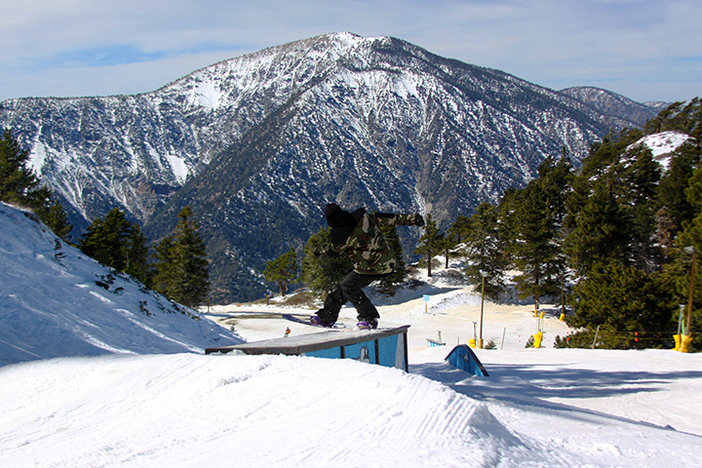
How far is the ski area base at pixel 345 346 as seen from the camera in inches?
232

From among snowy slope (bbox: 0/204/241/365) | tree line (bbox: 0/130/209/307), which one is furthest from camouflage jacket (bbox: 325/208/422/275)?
tree line (bbox: 0/130/209/307)

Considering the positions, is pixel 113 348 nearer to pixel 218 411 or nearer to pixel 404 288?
pixel 218 411

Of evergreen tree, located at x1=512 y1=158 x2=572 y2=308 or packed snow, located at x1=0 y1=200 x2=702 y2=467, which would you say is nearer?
packed snow, located at x1=0 y1=200 x2=702 y2=467

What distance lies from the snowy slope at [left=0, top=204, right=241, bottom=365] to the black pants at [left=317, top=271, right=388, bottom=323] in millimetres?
4391

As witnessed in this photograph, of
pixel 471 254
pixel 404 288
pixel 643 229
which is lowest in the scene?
pixel 404 288

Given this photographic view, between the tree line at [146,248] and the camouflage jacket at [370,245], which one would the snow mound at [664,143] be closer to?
the tree line at [146,248]

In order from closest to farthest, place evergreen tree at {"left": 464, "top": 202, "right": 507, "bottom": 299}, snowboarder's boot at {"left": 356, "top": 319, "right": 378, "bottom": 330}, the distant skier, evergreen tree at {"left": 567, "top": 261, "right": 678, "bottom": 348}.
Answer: the distant skier, snowboarder's boot at {"left": 356, "top": 319, "right": 378, "bottom": 330}, evergreen tree at {"left": 567, "top": 261, "right": 678, "bottom": 348}, evergreen tree at {"left": 464, "top": 202, "right": 507, "bottom": 299}

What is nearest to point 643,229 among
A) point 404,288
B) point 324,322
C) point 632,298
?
point 632,298

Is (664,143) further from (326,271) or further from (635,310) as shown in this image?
(635,310)

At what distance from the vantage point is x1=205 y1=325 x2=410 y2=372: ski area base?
19.4 feet

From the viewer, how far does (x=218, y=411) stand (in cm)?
412

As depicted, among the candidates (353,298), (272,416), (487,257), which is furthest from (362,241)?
(487,257)

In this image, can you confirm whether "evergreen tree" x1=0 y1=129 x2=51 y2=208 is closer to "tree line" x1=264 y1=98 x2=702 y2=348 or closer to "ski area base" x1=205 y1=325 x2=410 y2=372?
"tree line" x1=264 y1=98 x2=702 y2=348

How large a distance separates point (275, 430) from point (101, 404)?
243 centimetres
